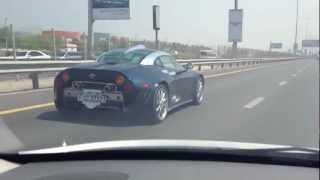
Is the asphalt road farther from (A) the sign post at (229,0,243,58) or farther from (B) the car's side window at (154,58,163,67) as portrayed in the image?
(A) the sign post at (229,0,243,58)

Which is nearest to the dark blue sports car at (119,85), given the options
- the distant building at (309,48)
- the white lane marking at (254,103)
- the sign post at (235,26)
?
the white lane marking at (254,103)

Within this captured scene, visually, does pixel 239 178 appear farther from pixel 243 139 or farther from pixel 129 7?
pixel 129 7

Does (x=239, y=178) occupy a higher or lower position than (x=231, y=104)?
higher

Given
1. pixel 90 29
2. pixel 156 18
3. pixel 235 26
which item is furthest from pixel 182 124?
pixel 235 26

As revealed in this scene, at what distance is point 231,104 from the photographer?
14828mm

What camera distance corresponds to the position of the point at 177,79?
39.8ft

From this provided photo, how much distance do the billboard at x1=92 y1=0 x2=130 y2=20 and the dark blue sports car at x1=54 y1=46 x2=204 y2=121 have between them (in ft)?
93.4

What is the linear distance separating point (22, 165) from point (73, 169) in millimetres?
595

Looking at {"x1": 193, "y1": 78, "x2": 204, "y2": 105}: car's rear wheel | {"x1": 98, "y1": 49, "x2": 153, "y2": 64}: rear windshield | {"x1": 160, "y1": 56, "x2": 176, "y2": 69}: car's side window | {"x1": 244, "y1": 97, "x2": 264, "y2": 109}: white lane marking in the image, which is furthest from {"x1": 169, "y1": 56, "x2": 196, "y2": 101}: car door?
{"x1": 244, "y1": 97, "x2": 264, "y2": 109}: white lane marking

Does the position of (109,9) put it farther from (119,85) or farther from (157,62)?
(119,85)

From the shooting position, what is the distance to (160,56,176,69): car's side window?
12033 mm

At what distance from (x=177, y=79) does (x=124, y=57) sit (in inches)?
47.8

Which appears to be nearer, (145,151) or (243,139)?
(145,151)

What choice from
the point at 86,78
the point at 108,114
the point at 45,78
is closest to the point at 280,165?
the point at 86,78
